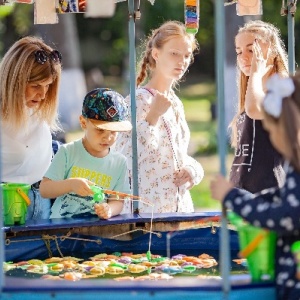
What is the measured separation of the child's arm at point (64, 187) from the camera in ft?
→ 17.8

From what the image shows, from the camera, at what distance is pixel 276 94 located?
13.2ft

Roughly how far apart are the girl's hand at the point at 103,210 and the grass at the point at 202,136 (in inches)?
130

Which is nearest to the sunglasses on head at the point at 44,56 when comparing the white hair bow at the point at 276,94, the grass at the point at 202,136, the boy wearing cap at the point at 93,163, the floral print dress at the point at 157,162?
the boy wearing cap at the point at 93,163

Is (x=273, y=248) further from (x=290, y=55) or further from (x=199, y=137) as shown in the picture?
(x=199, y=137)

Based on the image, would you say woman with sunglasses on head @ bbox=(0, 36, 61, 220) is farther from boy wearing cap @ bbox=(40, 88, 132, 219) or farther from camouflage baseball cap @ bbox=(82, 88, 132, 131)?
camouflage baseball cap @ bbox=(82, 88, 132, 131)

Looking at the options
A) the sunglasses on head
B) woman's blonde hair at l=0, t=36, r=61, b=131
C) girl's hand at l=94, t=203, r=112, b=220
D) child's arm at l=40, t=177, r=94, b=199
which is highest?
the sunglasses on head

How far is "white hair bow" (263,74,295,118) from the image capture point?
3996 mm

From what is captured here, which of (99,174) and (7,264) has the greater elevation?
(99,174)

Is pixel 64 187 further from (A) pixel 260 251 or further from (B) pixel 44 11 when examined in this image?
(A) pixel 260 251

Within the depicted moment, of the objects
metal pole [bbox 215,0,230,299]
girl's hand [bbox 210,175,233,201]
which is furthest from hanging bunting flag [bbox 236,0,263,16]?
girl's hand [bbox 210,175,233,201]

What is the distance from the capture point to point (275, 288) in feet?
13.7

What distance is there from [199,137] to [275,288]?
1471cm

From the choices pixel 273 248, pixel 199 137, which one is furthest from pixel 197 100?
pixel 273 248

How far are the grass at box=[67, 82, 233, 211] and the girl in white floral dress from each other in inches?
98.9
